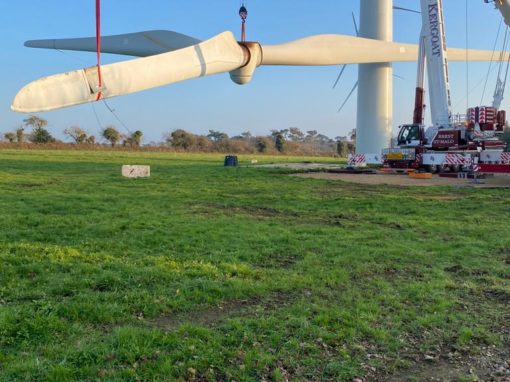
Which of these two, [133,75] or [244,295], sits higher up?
[133,75]

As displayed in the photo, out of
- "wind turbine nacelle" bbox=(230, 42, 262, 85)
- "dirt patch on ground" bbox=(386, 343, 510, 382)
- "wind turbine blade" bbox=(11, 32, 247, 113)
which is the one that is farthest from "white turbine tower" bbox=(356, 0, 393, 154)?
"dirt patch on ground" bbox=(386, 343, 510, 382)

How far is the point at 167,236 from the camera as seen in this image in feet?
29.6

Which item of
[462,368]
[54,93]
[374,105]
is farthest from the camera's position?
[374,105]

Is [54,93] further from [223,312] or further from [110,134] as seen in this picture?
[110,134]

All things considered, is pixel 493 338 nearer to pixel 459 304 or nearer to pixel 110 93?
pixel 459 304

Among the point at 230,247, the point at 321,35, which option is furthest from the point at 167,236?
the point at 321,35

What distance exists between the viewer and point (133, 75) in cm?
999

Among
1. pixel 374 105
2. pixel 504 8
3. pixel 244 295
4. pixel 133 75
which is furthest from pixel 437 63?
pixel 244 295

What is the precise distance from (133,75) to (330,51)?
509 inches

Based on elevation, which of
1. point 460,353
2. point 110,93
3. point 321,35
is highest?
point 321,35

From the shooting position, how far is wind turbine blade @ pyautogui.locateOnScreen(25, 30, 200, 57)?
1644 cm

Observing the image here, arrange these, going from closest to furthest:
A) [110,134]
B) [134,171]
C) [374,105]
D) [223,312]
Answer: [223,312] < [134,171] < [374,105] < [110,134]

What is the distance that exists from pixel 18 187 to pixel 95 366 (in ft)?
51.3

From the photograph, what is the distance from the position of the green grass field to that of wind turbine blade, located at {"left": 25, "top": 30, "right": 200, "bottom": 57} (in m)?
7.16
